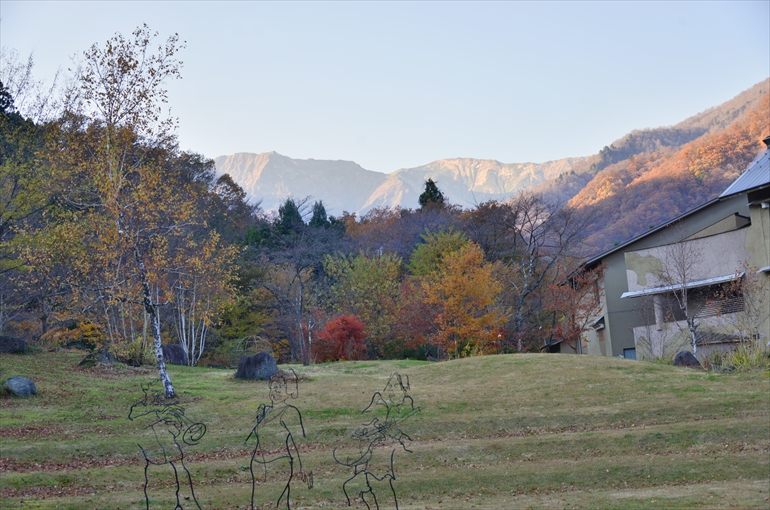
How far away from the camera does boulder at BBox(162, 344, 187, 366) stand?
112ft

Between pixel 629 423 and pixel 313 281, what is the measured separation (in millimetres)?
34455

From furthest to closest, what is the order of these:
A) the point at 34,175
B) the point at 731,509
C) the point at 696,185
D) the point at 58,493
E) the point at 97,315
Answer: the point at 696,185 < the point at 97,315 < the point at 34,175 < the point at 58,493 < the point at 731,509

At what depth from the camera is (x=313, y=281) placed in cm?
5022

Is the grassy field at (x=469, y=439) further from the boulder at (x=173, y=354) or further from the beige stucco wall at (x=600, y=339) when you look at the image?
the beige stucco wall at (x=600, y=339)

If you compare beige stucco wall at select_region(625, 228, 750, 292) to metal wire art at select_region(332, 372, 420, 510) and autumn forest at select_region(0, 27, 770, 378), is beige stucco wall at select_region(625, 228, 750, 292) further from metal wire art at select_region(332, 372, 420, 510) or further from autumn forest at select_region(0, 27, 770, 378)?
metal wire art at select_region(332, 372, 420, 510)

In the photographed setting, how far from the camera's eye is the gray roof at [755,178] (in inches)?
1109

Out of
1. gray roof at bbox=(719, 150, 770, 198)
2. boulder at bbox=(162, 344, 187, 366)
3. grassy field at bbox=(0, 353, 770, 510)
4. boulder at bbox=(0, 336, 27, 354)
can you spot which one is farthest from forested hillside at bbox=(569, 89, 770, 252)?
boulder at bbox=(0, 336, 27, 354)

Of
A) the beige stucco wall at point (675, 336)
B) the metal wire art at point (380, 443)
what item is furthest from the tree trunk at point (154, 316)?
the beige stucco wall at point (675, 336)

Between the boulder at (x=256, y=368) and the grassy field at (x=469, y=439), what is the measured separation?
791 millimetres

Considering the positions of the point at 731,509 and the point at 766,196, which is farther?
the point at 766,196

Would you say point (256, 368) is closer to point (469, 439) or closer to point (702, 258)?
point (469, 439)

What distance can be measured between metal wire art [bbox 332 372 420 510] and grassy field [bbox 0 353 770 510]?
29cm

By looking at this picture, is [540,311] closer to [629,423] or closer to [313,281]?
[313,281]

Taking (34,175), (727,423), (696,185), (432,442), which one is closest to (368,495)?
(432,442)
